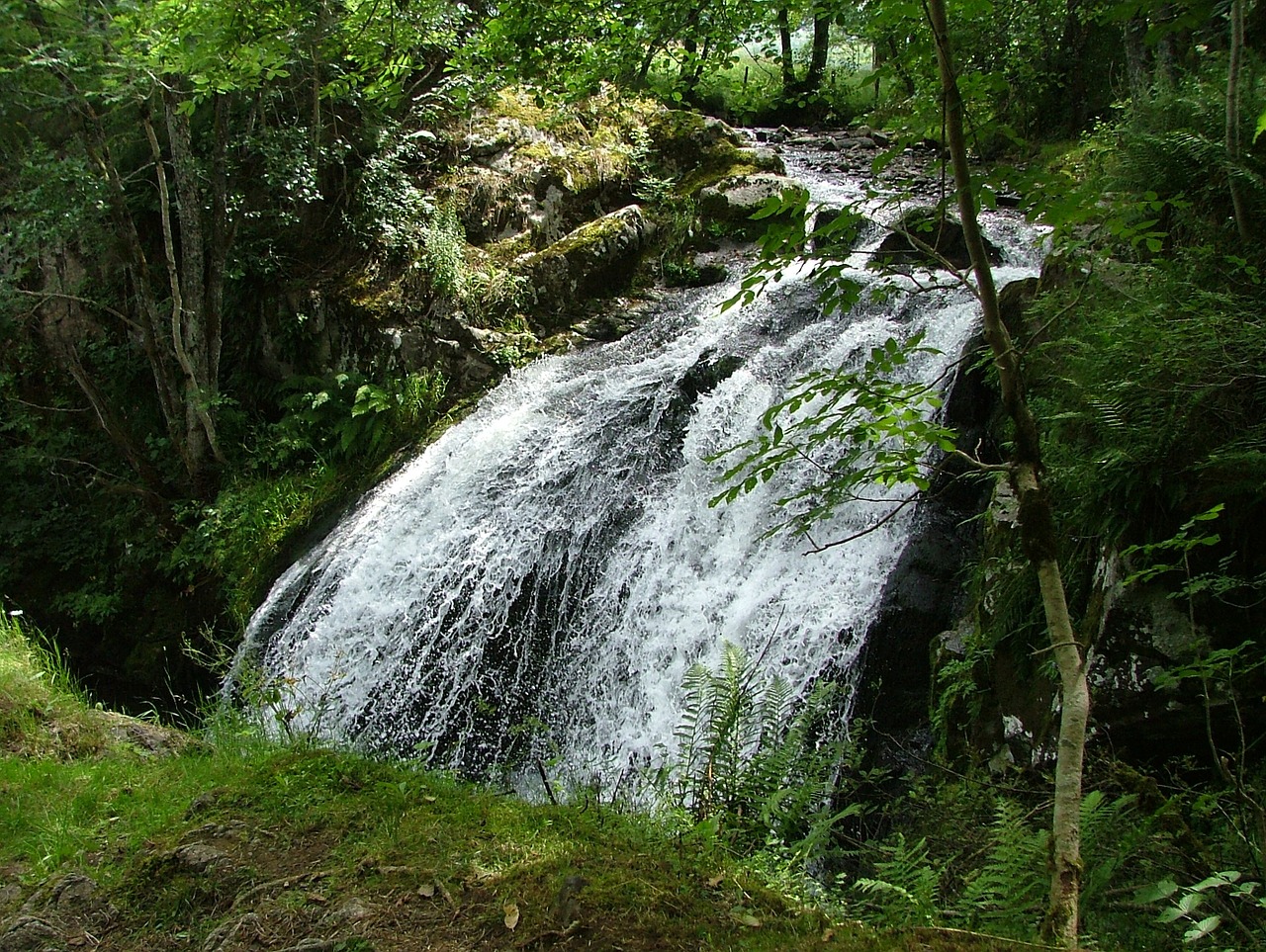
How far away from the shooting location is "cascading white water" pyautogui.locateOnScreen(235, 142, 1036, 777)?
19.9ft

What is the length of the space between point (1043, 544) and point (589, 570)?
5.19 metres

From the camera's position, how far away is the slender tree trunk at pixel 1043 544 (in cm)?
192

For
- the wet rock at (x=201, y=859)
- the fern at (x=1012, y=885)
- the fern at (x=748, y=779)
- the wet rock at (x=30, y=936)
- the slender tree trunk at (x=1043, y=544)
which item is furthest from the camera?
the fern at (x=748, y=779)

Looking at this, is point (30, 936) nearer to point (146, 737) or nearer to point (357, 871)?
point (357, 871)

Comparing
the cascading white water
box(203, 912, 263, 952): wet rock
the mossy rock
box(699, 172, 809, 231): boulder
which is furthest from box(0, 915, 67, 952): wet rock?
the mossy rock

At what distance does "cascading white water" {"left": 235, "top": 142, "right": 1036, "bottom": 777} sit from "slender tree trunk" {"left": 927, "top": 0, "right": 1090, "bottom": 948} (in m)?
2.82

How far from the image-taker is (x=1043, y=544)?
2129 millimetres

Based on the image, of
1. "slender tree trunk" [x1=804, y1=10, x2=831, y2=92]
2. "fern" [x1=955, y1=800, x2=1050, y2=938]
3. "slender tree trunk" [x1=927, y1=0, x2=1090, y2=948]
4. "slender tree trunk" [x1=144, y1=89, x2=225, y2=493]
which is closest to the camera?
"slender tree trunk" [x1=927, y1=0, x2=1090, y2=948]

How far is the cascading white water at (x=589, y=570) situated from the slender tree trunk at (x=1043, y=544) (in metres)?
2.82

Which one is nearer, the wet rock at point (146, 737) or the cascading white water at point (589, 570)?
the wet rock at point (146, 737)

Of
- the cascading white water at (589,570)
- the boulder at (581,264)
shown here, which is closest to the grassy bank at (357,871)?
the cascading white water at (589,570)

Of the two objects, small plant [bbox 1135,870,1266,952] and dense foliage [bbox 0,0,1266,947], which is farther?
dense foliage [bbox 0,0,1266,947]

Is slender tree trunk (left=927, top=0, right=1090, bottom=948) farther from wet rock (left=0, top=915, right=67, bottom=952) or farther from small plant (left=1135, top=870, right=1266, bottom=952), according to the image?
wet rock (left=0, top=915, right=67, bottom=952)

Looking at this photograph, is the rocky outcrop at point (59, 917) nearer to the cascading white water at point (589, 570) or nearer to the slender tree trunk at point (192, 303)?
the cascading white water at point (589, 570)
